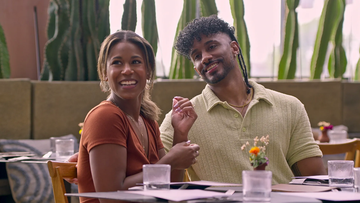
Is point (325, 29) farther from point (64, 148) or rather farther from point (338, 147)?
point (64, 148)

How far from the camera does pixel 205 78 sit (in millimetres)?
1944

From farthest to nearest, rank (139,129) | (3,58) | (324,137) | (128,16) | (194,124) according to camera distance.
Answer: (128,16) < (3,58) < (324,137) < (194,124) < (139,129)

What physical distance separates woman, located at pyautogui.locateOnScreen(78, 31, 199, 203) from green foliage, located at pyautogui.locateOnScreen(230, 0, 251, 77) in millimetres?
3037

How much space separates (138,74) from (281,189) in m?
0.60

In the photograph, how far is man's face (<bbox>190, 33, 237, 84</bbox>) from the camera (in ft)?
6.29

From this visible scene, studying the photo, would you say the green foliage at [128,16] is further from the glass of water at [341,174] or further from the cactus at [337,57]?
the glass of water at [341,174]

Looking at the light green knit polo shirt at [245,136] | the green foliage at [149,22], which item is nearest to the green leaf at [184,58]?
the green foliage at [149,22]

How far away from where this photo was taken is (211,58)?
6.26 ft

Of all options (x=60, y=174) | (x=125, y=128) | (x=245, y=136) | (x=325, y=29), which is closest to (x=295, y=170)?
(x=245, y=136)

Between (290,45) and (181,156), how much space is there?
3709 mm

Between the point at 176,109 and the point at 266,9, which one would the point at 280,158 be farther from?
the point at 266,9

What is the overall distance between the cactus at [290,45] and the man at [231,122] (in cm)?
285

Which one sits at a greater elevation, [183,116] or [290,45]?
[290,45]

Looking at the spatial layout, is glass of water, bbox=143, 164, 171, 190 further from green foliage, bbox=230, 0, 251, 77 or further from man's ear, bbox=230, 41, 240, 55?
green foliage, bbox=230, 0, 251, 77
